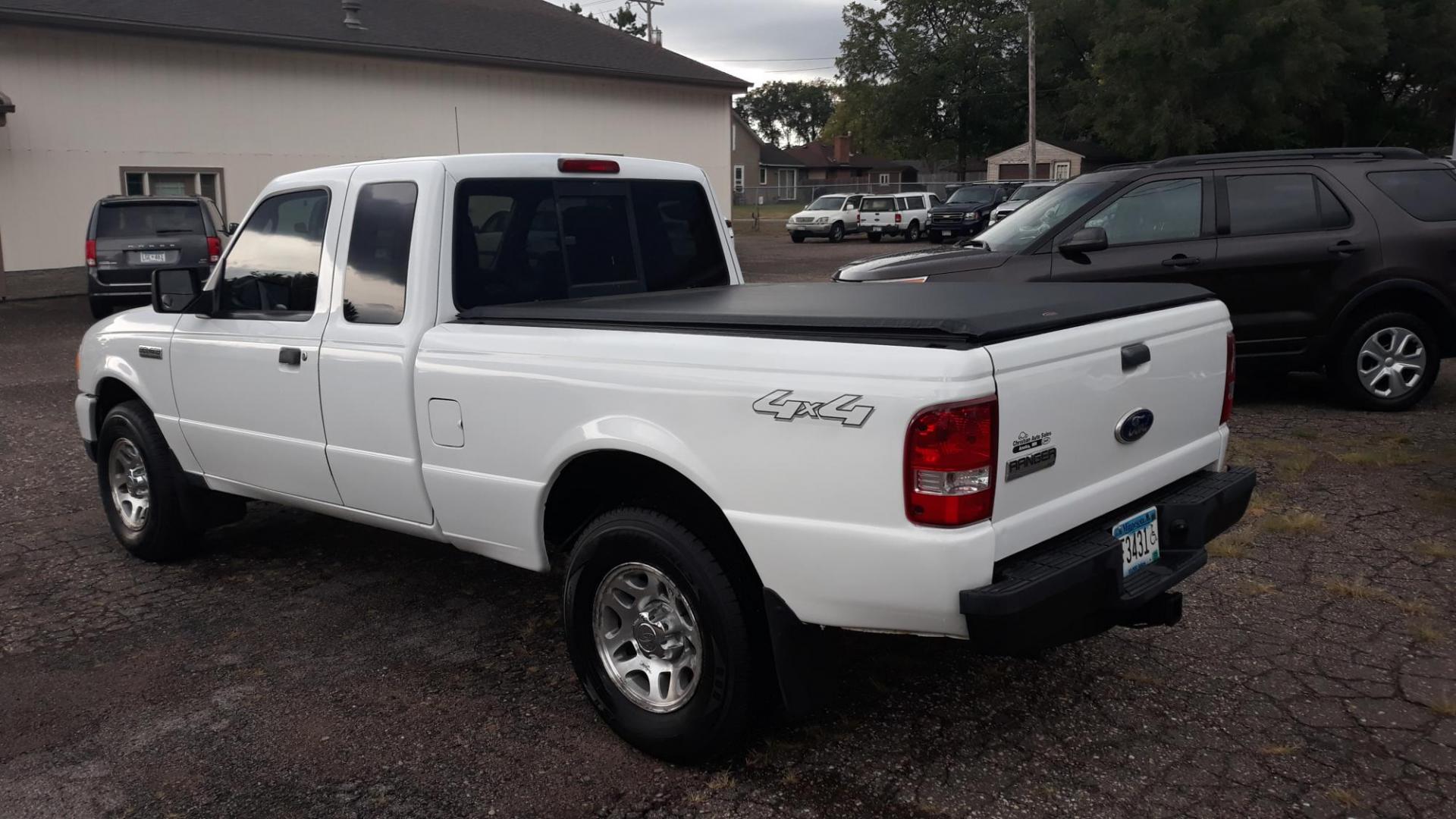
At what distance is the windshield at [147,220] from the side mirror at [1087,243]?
38.9 ft

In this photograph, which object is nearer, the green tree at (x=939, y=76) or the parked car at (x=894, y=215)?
the parked car at (x=894, y=215)

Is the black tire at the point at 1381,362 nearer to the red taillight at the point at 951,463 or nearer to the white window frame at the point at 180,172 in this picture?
the red taillight at the point at 951,463

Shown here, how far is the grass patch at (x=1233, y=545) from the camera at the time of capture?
5289 mm

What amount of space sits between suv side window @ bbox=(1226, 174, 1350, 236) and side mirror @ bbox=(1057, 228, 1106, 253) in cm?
100

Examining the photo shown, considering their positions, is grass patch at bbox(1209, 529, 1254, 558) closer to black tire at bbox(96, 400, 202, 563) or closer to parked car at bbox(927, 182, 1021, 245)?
black tire at bbox(96, 400, 202, 563)

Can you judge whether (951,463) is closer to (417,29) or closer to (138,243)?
(138,243)

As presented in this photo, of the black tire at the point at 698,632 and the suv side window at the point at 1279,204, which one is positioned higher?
the suv side window at the point at 1279,204

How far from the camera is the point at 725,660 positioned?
3268 millimetres

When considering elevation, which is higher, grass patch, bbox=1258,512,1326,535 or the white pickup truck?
the white pickup truck

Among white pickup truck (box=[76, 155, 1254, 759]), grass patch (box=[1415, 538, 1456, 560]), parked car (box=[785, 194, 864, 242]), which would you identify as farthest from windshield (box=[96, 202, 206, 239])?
parked car (box=[785, 194, 864, 242])

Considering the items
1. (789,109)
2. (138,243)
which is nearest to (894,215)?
(138,243)

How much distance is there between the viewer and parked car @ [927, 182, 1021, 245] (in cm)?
3325

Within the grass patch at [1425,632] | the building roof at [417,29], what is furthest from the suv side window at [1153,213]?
the building roof at [417,29]

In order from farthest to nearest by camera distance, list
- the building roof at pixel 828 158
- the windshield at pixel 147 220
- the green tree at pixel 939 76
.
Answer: the building roof at pixel 828 158 < the green tree at pixel 939 76 < the windshield at pixel 147 220
